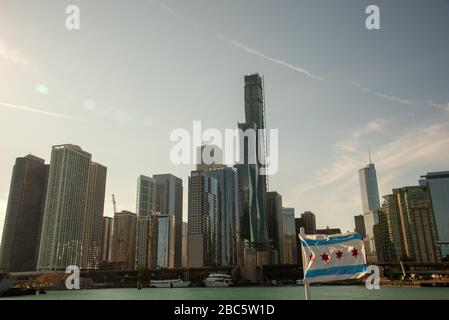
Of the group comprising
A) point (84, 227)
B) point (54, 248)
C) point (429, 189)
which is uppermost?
point (429, 189)

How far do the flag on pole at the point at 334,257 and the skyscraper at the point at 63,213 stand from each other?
18678 cm

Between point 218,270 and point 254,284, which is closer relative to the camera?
point 254,284

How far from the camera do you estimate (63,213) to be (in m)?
185

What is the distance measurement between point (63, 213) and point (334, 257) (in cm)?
19949

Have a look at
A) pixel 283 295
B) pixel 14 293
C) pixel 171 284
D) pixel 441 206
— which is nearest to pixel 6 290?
pixel 14 293

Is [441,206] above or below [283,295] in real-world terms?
above

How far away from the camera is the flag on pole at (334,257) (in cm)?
445

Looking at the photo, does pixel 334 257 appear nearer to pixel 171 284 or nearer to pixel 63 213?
pixel 171 284

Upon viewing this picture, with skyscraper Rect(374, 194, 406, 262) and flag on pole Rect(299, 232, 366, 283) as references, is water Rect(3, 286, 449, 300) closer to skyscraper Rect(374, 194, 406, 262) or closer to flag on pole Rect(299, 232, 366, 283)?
flag on pole Rect(299, 232, 366, 283)

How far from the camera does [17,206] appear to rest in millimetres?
193625

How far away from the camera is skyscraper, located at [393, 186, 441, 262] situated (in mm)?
173375
